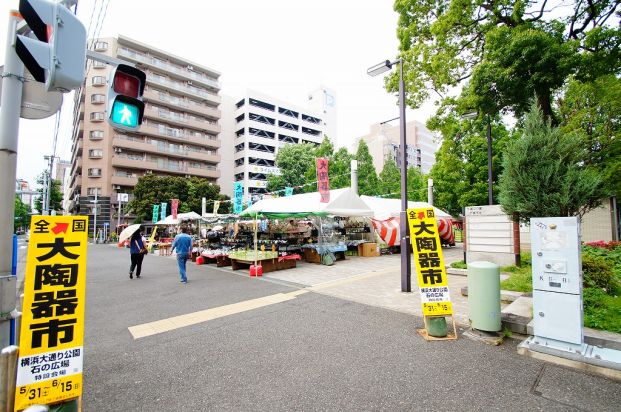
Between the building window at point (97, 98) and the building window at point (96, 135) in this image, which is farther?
the building window at point (97, 98)

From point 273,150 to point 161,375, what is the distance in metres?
55.1

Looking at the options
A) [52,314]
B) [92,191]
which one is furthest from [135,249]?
[92,191]

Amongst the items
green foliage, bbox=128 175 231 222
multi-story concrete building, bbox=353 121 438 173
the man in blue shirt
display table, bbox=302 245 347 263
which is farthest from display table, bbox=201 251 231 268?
multi-story concrete building, bbox=353 121 438 173

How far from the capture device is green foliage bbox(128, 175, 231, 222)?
35125mm

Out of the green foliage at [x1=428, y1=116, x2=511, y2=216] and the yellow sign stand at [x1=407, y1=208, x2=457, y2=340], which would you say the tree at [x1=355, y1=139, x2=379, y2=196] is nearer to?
the green foliage at [x1=428, y1=116, x2=511, y2=216]

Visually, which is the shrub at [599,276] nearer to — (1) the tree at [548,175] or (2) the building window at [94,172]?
(1) the tree at [548,175]

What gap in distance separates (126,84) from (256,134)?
177 ft

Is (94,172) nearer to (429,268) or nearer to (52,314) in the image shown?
(52,314)

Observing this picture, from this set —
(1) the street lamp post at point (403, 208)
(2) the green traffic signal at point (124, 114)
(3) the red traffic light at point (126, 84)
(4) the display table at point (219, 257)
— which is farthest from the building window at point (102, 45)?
(2) the green traffic signal at point (124, 114)

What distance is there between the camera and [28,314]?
A: 8.60 feet

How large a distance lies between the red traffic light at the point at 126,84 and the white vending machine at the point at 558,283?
5.76m

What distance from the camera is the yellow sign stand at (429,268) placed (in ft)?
15.8

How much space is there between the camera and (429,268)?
16.8ft

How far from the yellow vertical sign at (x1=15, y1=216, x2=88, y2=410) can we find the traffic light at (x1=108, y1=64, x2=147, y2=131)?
1.20 m
